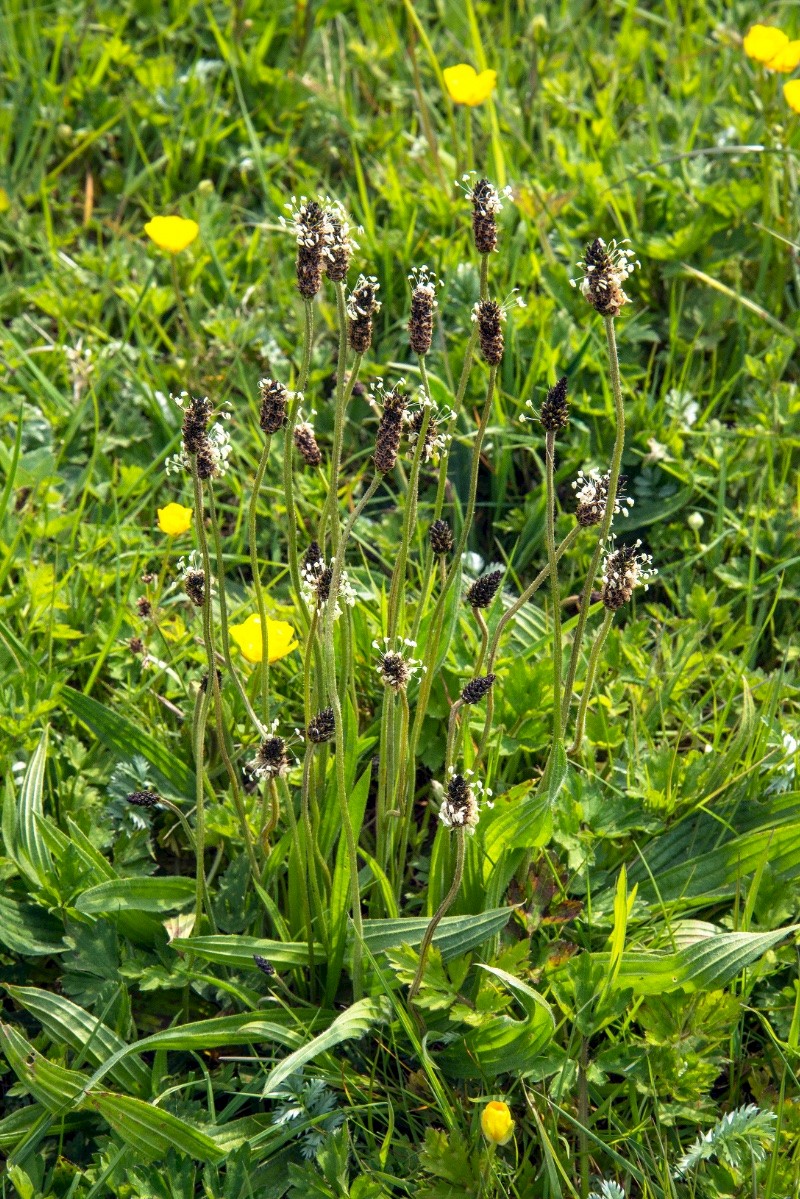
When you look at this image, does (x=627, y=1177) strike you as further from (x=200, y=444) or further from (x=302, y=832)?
(x=200, y=444)

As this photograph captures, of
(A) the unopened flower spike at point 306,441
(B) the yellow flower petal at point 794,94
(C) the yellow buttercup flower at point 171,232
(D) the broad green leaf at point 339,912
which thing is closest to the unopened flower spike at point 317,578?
(A) the unopened flower spike at point 306,441

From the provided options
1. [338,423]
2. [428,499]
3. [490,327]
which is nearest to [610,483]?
[490,327]

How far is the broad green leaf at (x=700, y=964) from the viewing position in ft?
6.43

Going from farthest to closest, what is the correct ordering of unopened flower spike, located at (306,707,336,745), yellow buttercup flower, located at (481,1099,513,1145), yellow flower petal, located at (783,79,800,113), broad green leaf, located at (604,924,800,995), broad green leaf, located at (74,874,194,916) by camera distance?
yellow flower petal, located at (783,79,800,113) → broad green leaf, located at (74,874,194,916) → broad green leaf, located at (604,924,800,995) → unopened flower spike, located at (306,707,336,745) → yellow buttercup flower, located at (481,1099,513,1145)

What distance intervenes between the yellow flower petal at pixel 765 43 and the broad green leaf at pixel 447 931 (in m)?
2.63

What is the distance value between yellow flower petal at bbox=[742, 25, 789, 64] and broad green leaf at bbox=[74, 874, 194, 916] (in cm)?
277

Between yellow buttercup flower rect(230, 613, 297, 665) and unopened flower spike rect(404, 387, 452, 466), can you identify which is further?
yellow buttercup flower rect(230, 613, 297, 665)

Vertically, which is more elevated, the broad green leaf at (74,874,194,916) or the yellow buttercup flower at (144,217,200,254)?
the yellow buttercup flower at (144,217,200,254)

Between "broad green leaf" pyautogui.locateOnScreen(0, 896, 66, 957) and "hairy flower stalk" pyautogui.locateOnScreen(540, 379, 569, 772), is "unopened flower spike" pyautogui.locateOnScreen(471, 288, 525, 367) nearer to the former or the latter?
"hairy flower stalk" pyautogui.locateOnScreen(540, 379, 569, 772)

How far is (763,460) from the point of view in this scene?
3.15 metres

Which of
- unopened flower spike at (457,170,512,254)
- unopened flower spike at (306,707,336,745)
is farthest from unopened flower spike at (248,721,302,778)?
unopened flower spike at (457,170,512,254)

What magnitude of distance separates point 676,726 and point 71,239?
2365 millimetres

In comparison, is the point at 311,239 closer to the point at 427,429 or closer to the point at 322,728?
the point at 427,429

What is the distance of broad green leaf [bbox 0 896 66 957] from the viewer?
2129mm
